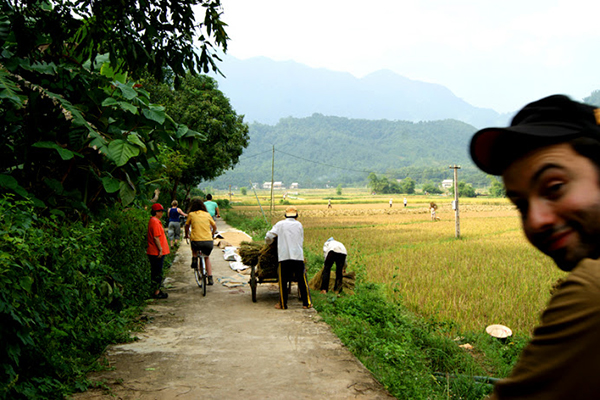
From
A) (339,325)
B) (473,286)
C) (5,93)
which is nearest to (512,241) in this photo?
(473,286)

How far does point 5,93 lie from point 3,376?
2724mm

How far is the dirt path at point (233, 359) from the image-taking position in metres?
4.67

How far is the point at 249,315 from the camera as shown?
7996 mm

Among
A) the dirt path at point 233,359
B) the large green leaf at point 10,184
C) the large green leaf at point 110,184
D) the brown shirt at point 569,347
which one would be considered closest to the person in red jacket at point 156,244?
the dirt path at point 233,359

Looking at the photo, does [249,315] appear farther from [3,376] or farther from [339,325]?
[3,376]

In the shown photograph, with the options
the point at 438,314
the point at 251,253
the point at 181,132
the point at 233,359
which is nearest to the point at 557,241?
the point at 233,359

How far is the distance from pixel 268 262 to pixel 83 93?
4.49 m

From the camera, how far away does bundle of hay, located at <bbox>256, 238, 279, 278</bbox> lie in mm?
9008

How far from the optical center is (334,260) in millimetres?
9430

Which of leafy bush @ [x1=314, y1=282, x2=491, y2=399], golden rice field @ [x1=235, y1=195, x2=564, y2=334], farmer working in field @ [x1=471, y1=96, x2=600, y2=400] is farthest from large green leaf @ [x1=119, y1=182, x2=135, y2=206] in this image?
farmer working in field @ [x1=471, y1=96, x2=600, y2=400]

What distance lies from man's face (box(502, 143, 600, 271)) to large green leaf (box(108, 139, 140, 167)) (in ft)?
16.6

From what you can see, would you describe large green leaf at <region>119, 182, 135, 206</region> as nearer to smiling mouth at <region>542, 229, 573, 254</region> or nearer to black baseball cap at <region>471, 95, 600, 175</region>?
black baseball cap at <region>471, 95, 600, 175</region>

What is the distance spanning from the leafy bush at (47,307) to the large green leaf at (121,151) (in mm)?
828

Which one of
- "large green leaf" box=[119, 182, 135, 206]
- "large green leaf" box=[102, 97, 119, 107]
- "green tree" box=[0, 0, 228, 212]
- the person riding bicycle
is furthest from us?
the person riding bicycle
